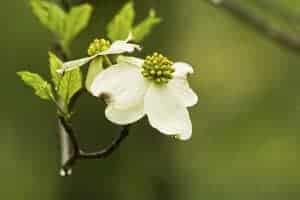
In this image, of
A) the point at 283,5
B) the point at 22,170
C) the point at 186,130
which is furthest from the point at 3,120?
the point at 186,130

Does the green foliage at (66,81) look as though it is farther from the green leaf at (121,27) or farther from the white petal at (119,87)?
the green leaf at (121,27)

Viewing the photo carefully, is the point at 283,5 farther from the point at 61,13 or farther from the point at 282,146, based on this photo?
the point at 282,146

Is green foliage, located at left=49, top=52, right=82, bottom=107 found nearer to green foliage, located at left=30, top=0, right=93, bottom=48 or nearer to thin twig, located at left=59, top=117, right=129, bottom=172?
thin twig, located at left=59, top=117, right=129, bottom=172

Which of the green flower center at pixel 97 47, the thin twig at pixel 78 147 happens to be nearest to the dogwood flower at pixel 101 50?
the green flower center at pixel 97 47

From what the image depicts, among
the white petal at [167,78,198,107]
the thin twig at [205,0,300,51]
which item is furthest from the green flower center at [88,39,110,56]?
the thin twig at [205,0,300,51]

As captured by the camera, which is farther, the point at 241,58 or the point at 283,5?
the point at 241,58

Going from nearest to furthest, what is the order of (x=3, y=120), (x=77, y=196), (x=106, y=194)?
(x=77, y=196) < (x=106, y=194) < (x=3, y=120)
